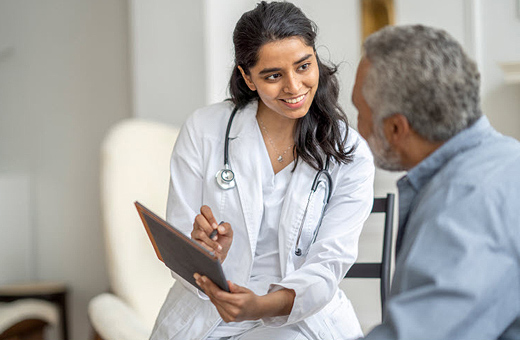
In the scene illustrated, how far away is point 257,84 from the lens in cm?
168

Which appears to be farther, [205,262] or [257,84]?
[257,84]

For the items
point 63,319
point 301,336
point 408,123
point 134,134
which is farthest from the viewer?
point 63,319

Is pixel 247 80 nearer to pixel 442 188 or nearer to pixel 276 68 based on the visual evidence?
pixel 276 68

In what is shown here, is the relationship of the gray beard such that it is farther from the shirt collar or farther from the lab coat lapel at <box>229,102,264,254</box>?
the lab coat lapel at <box>229,102,264,254</box>

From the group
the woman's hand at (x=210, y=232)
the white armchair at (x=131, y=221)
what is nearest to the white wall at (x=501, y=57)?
the white armchair at (x=131, y=221)

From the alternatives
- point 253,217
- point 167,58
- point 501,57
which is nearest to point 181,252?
point 253,217

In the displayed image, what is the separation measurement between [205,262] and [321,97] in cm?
67

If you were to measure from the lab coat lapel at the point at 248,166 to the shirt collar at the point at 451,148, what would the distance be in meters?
0.66

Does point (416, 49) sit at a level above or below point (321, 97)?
above

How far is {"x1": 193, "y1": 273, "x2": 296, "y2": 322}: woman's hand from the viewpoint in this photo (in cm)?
136

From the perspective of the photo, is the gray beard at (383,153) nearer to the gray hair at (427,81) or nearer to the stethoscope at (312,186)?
the gray hair at (427,81)

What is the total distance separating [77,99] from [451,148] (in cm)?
243

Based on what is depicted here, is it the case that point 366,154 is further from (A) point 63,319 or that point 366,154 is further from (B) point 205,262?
(A) point 63,319

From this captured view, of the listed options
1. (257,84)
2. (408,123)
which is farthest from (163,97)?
(408,123)
